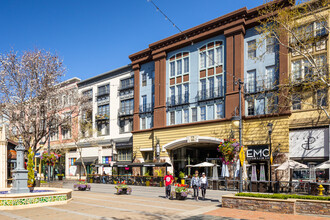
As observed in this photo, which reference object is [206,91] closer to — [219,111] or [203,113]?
[203,113]

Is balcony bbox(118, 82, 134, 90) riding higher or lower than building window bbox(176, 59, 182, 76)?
lower

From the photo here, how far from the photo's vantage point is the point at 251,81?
30859 millimetres

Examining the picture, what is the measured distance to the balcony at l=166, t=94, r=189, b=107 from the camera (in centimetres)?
3581

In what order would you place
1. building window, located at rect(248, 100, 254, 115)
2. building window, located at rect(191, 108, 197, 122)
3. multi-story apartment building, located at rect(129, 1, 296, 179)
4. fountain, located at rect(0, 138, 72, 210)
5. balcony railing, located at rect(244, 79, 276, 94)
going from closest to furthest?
fountain, located at rect(0, 138, 72, 210) < multi-story apartment building, located at rect(129, 1, 296, 179) < balcony railing, located at rect(244, 79, 276, 94) < building window, located at rect(248, 100, 254, 115) < building window, located at rect(191, 108, 197, 122)

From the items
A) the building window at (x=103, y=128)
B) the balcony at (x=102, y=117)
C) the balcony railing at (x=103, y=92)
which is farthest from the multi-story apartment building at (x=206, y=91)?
the building window at (x=103, y=128)

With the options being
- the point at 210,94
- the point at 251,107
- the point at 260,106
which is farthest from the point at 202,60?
the point at 260,106

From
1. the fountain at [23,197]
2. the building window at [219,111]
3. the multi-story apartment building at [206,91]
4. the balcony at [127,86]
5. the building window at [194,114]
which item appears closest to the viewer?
the fountain at [23,197]

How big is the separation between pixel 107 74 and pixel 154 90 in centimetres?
1130

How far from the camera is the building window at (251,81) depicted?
3057 cm

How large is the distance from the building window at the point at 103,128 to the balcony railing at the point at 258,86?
940 inches

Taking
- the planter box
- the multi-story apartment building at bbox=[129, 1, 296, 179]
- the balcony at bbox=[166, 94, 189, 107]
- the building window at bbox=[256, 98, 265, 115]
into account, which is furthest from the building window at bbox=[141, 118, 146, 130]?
the planter box

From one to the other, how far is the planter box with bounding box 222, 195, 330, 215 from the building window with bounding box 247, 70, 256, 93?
17.4 m

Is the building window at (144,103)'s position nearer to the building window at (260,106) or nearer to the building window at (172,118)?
the building window at (172,118)

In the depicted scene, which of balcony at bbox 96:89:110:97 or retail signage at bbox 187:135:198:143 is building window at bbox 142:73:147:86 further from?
retail signage at bbox 187:135:198:143
